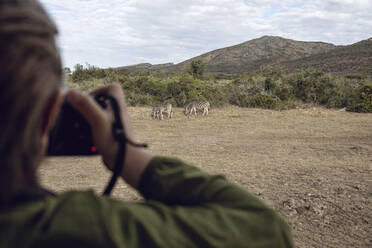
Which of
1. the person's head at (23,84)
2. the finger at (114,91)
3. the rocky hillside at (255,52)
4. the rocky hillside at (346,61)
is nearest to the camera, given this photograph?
the person's head at (23,84)

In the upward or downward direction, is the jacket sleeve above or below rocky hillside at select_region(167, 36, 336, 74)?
below

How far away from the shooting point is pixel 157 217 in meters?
0.73

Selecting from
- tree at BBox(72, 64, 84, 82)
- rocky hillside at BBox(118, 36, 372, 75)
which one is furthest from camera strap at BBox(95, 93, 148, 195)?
rocky hillside at BBox(118, 36, 372, 75)

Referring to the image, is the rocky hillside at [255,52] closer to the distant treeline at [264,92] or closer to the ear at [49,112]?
the distant treeline at [264,92]

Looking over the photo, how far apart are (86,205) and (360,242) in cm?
319

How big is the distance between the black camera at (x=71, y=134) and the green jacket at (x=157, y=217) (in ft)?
0.69

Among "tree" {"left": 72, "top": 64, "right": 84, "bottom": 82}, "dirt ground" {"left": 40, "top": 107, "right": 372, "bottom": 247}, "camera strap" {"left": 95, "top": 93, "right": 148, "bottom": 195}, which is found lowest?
"dirt ground" {"left": 40, "top": 107, "right": 372, "bottom": 247}

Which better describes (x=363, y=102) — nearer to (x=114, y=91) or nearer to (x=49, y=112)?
(x=114, y=91)

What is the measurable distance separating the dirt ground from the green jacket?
0.27 metres

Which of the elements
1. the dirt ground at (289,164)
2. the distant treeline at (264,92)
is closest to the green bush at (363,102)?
the distant treeline at (264,92)

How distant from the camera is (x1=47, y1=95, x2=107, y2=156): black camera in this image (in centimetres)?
91

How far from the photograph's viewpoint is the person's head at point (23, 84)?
598mm

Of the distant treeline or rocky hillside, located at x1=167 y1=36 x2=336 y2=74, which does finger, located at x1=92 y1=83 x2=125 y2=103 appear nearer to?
the distant treeline

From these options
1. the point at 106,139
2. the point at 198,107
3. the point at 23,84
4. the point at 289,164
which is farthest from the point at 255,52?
the point at 23,84
